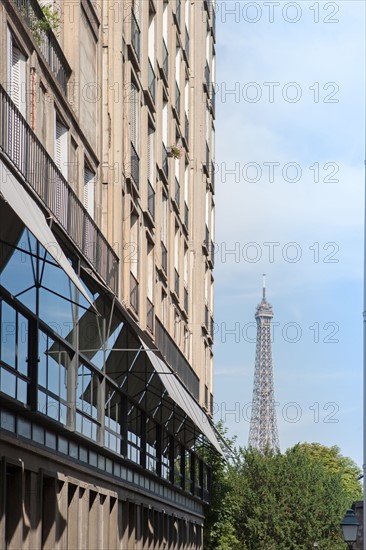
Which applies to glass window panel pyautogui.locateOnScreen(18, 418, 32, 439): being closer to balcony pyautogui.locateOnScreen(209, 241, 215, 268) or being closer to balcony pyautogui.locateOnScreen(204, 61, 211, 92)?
balcony pyautogui.locateOnScreen(204, 61, 211, 92)

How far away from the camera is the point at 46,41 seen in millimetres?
26672

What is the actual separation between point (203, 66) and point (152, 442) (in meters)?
20.3

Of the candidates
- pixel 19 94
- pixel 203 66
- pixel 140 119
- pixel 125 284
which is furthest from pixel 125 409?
pixel 203 66

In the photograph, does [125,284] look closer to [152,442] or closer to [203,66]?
[152,442]

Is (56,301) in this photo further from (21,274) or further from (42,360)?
(21,274)

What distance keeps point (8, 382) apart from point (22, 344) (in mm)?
1295

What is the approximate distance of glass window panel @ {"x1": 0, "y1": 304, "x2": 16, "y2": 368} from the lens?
2180 centimetres

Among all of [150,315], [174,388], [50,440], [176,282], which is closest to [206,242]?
[176,282]

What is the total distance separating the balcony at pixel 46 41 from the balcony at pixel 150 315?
35.3 feet

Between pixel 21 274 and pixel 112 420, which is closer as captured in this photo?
pixel 21 274

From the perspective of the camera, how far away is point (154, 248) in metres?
40.8

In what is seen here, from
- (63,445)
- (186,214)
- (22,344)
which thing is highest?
(186,214)

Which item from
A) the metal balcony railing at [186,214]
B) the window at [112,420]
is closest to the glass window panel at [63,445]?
the window at [112,420]

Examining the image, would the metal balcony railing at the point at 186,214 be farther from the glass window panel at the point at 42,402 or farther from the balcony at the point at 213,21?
the glass window panel at the point at 42,402
